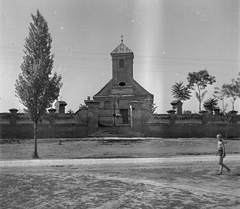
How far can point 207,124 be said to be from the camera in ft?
79.0

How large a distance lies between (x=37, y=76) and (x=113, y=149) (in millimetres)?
6024

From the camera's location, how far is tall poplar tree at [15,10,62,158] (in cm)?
1597

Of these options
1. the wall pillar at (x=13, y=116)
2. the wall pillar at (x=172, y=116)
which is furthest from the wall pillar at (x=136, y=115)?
the wall pillar at (x=13, y=116)

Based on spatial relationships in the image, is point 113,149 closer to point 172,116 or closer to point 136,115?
point 136,115

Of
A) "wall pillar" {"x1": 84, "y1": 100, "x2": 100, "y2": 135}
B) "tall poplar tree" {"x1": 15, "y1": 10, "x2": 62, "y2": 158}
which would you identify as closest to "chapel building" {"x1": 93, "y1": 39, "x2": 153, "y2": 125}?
"wall pillar" {"x1": 84, "y1": 100, "x2": 100, "y2": 135}

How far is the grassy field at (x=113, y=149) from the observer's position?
50.0 ft

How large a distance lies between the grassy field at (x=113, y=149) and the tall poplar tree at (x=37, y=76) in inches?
64.8

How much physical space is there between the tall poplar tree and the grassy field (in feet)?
5.40

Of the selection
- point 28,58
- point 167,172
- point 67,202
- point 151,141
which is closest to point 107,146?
point 151,141

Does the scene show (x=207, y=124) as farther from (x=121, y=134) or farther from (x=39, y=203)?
(x=39, y=203)

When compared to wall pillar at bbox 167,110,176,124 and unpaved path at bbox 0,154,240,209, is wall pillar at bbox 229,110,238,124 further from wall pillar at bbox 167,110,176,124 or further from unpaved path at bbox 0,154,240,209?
unpaved path at bbox 0,154,240,209

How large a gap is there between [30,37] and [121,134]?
1042 cm

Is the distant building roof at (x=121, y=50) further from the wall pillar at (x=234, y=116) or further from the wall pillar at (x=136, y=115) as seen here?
the wall pillar at (x=234, y=116)

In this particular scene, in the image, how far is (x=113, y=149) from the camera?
1683 centimetres
